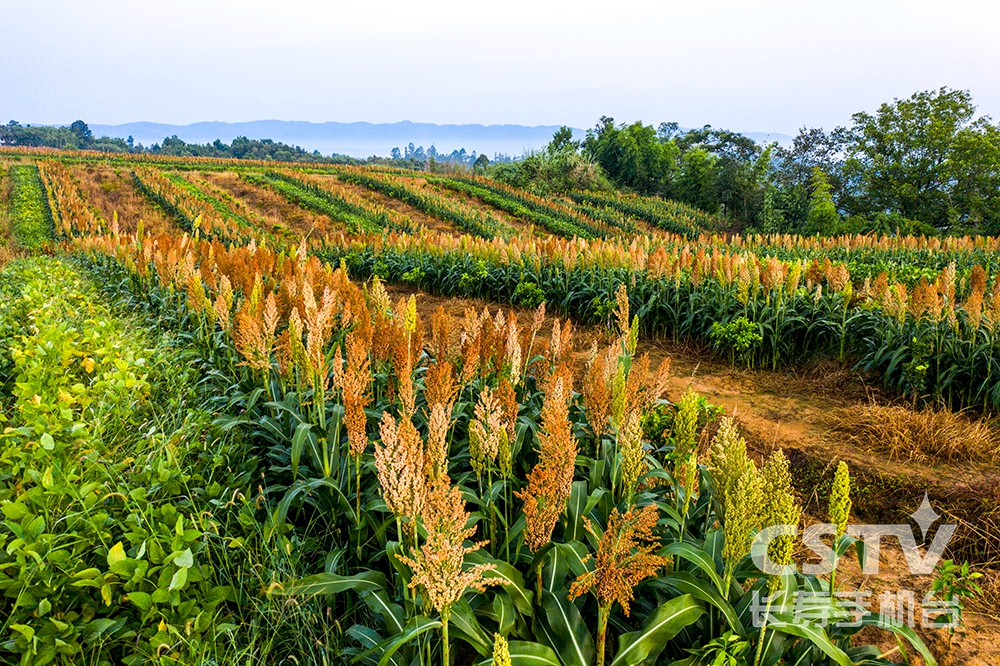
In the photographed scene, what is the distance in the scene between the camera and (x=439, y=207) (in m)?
28.7

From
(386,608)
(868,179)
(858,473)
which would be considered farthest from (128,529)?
(868,179)

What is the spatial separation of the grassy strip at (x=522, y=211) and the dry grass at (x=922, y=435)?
817 inches

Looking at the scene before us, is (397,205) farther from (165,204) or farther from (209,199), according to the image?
(165,204)

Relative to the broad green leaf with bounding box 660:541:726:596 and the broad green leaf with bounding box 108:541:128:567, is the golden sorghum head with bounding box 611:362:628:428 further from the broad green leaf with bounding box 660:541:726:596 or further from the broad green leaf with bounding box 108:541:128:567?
the broad green leaf with bounding box 108:541:128:567

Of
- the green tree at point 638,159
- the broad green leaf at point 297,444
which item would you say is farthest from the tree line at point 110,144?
the broad green leaf at point 297,444

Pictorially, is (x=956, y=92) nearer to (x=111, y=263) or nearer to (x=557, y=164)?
(x=557, y=164)

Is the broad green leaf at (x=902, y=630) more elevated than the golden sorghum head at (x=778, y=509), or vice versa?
the golden sorghum head at (x=778, y=509)

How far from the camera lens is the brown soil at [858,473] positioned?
267cm

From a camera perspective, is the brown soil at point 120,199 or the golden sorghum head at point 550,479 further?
Result: the brown soil at point 120,199

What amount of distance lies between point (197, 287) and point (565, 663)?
12.5ft

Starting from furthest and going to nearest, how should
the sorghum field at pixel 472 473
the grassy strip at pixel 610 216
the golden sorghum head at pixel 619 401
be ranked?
1. the grassy strip at pixel 610 216
2. the golden sorghum head at pixel 619 401
3. the sorghum field at pixel 472 473

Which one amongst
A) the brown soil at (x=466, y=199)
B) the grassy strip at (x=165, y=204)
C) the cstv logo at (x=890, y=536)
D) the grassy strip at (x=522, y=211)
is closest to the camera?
the cstv logo at (x=890, y=536)

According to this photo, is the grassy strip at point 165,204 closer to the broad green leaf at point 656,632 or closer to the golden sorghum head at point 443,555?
the golden sorghum head at point 443,555

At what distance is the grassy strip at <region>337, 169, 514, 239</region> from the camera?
25.8 m
